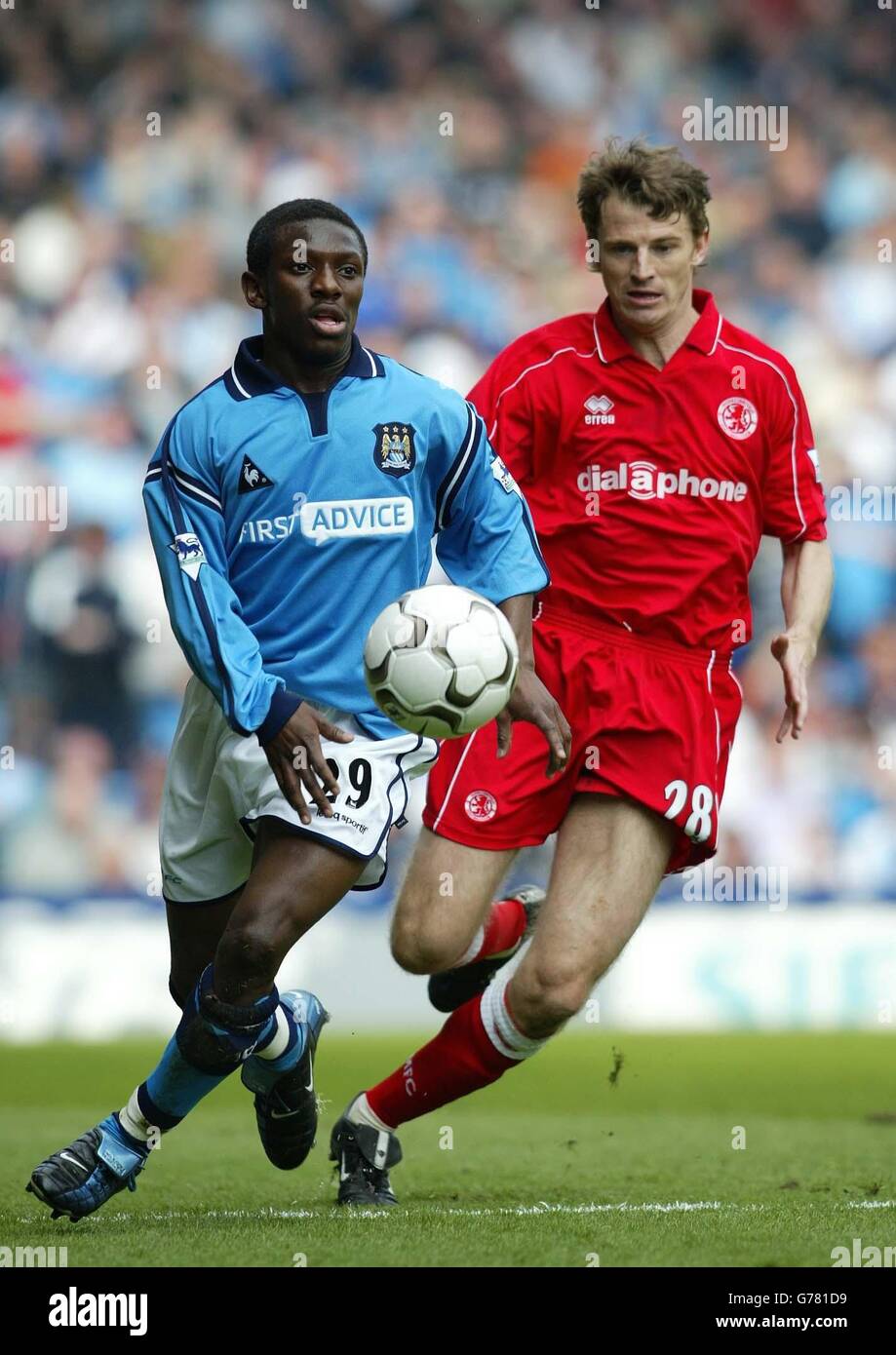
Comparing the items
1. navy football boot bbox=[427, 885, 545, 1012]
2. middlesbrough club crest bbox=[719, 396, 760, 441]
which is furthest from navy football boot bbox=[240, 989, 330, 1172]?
middlesbrough club crest bbox=[719, 396, 760, 441]

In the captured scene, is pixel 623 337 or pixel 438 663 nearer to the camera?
pixel 438 663

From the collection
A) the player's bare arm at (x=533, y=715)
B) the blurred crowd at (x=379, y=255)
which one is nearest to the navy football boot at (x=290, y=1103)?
the player's bare arm at (x=533, y=715)

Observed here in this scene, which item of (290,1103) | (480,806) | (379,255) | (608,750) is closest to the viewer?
(290,1103)

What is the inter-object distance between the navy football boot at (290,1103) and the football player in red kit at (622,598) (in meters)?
0.21

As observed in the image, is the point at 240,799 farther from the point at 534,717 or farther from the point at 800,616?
the point at 800,616

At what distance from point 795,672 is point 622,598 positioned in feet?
1.76

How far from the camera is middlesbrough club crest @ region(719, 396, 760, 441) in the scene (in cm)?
554

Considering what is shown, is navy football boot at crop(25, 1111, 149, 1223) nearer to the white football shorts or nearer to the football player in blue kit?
the football player in blue kit

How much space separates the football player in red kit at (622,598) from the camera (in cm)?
532

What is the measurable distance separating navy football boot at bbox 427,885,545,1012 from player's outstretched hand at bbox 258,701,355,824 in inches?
60.9

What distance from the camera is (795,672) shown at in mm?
5285

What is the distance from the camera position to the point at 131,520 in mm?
11867

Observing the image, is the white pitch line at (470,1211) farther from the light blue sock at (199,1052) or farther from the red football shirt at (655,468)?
the red football shirt at (655,468)

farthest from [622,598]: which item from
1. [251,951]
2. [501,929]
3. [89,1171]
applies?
[89,1171]
